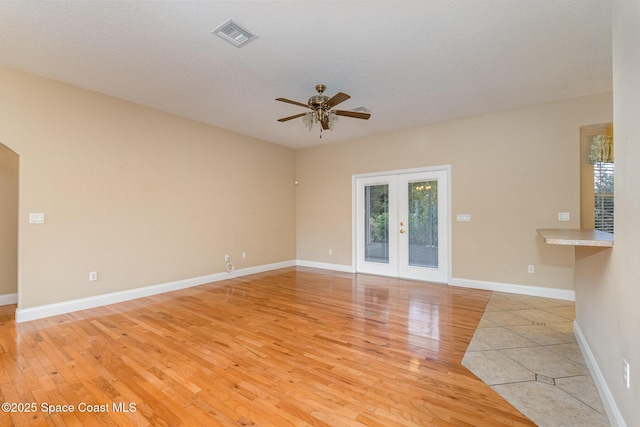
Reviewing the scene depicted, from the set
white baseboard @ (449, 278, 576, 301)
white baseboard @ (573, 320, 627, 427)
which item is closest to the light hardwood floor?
white baseboard @ (573, 320, 627, 427)

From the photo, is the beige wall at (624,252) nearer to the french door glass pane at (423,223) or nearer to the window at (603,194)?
the window at (603,194)

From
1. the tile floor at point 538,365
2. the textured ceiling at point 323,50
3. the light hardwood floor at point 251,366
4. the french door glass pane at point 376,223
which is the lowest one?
the tile floor at point 538,365

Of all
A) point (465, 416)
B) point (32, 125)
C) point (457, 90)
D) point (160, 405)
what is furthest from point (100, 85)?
point (465, 416)

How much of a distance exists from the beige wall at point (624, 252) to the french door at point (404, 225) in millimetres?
3133

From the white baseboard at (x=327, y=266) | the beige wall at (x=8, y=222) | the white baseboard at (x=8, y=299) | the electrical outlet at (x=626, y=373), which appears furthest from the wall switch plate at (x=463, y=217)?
the white baseboard at (x=8, y=299)

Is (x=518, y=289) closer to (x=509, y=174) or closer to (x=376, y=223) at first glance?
(x=509, y=174)

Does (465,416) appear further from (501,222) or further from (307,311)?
(501,222)

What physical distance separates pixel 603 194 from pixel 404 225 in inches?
116

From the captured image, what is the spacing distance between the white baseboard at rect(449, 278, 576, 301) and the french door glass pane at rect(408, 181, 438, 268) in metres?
0.56

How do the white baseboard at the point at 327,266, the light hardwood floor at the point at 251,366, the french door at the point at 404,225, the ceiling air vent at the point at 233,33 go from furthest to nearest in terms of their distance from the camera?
the white baseboard at the point at 327,266, the french door at the point at 404,225, the ceiling air vent at the point at 233,33, the light hardwood floor at the point at 251,366

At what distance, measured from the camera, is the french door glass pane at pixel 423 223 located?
17.5 feet

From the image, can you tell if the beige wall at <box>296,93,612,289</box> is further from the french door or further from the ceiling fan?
the ceiling fan

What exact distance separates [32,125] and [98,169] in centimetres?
81

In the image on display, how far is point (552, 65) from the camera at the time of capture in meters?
3.25
